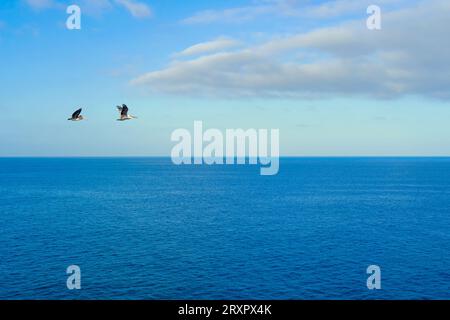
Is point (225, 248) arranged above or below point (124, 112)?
below

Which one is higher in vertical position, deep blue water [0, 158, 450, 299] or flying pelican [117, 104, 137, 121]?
flying pelican [117, 104, 137, 121]

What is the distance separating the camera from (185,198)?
167 m

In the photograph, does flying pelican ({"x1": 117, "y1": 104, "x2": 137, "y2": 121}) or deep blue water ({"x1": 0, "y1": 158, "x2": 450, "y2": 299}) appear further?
deep blue water ({"x1": 0, "y1": 158, "x2": 450, "y2": 299})

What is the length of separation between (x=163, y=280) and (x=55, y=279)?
18154 millimetres

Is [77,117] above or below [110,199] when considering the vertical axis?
above

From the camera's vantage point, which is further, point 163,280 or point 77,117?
point 163,280

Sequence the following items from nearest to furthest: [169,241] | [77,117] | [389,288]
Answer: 1. [77,117]
2. [389,288]
3. [169,241]

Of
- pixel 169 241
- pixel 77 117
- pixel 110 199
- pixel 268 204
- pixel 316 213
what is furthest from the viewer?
pixel 110 199

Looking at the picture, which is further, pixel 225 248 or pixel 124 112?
pixel 225 248

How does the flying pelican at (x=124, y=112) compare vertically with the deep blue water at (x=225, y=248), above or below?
above

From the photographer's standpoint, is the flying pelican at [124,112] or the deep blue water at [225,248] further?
the deep blue water at [225,248]
